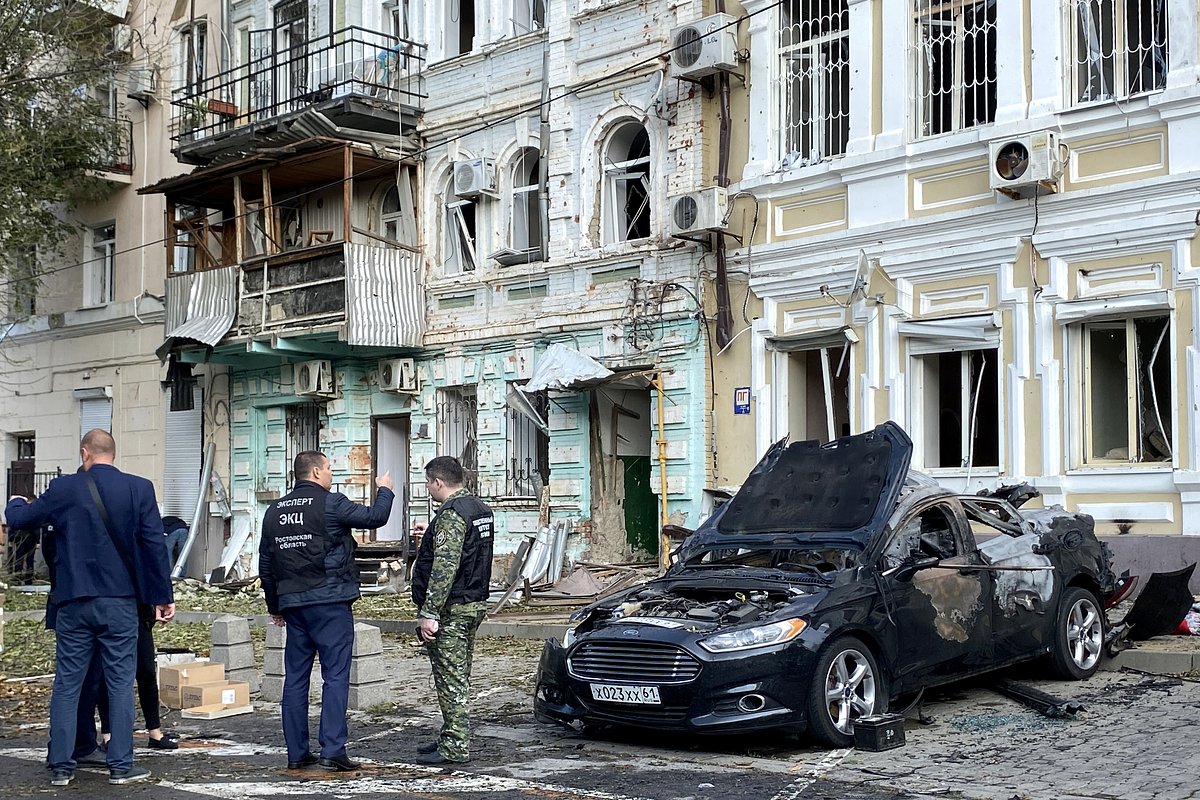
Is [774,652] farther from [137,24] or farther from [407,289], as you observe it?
[137,24]

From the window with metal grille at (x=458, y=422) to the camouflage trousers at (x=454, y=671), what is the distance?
12.6 meters

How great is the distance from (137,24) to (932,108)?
16.8 m

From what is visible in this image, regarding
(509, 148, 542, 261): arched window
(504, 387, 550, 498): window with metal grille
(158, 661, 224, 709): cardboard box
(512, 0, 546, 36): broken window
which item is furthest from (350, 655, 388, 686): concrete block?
(512, 0, 546, 36): broken window

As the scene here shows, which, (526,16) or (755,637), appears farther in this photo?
(526,16)

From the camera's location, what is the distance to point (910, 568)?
900 cm

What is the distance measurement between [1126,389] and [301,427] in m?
13.7

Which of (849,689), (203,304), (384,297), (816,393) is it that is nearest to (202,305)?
(203,304)

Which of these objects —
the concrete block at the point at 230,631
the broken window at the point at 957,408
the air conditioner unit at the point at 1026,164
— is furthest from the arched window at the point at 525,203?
the concrete block at the point at 230,631

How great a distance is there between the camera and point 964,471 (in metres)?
15.0

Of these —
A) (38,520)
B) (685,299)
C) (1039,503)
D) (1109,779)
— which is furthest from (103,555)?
(685,299)

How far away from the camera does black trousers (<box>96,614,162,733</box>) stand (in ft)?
27.3

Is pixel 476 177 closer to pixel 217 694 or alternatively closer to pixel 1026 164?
pixel 1026 164

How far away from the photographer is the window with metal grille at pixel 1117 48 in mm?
13828

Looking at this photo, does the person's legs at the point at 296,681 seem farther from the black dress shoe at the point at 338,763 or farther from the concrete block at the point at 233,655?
the concrete block at the point at 233,655
